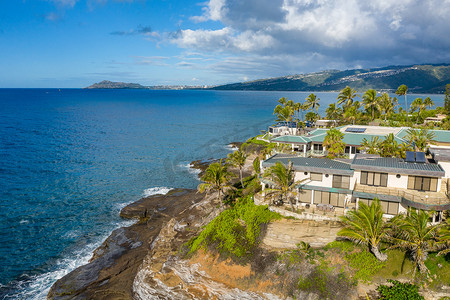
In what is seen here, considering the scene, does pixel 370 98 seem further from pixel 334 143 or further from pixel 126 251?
pixel 126 251

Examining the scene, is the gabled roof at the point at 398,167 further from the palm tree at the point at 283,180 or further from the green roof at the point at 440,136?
the green roof at the point at 440,136

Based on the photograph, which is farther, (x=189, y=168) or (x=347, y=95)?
(x=347, y=95)

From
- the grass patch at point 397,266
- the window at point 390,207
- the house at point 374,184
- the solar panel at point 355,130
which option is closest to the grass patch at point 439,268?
the grass patch at point 397,266

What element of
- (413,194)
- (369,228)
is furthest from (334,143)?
(369,228)

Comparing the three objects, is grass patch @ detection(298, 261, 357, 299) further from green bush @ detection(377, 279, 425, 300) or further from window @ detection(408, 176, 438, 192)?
window @ detection(408, 176, 438, 192)

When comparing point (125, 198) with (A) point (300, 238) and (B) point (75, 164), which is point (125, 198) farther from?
(A) point (300, 238)

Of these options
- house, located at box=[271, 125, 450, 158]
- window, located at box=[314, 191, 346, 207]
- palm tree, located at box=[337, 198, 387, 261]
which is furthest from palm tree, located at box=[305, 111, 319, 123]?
palm tree, located at box=[337, 198, 387, 261]
